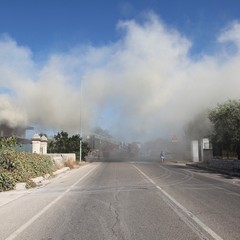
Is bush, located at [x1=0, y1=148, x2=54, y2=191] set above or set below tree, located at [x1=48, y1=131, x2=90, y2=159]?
below

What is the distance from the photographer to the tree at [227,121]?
3509 cm

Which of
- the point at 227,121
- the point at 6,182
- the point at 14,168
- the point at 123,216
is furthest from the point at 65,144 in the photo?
the point at 123,216

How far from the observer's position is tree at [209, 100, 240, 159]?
3509cm

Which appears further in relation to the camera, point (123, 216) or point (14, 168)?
point (14, 168)

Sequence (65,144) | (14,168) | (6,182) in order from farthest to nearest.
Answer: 1. (65,144)
2. (14,168)
3. (6,182)

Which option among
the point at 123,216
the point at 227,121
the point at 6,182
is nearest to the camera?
the point at 123,216

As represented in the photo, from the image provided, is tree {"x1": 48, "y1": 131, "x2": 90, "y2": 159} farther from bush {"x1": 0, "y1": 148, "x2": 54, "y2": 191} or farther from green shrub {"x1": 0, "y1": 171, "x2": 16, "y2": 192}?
green shrub {"x1": 0, "y1": 171, "x2": 16, "y2": 192}

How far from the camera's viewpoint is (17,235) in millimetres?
8742

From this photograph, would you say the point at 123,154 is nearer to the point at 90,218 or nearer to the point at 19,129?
the point at 19,129

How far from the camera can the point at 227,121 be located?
117 ft

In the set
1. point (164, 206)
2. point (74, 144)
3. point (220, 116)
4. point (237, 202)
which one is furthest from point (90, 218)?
point (74, 144)

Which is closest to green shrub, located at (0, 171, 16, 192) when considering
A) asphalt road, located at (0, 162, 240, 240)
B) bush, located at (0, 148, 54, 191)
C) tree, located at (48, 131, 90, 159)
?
bush, located at (0, 148, 54, 191)

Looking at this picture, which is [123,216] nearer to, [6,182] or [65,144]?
[6,182]

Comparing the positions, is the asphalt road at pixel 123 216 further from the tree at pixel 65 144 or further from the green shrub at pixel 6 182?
the tree at pixel 65 144
